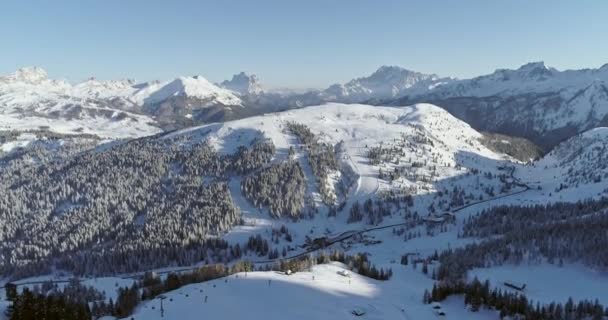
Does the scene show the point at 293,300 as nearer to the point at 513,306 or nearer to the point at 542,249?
the point at 513,306

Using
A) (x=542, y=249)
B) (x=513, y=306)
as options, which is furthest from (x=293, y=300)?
(x=542, y=249)

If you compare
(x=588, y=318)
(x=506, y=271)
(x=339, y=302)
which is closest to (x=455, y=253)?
(x=506, y=271)

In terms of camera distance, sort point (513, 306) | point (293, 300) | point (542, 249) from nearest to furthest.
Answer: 1. point (513, 306)
2. point (293, 300)
3. point (542, 249)

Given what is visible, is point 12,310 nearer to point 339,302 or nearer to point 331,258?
point 339,302

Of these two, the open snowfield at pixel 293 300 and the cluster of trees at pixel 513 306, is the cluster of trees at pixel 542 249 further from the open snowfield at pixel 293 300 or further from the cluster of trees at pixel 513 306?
the open snowfield at pixel 293 300

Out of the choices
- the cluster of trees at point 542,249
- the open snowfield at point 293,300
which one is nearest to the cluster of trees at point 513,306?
the open snowfield at point 293,300

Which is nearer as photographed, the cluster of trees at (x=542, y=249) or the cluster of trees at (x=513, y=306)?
the cluster of trees at (x=513, y=306)

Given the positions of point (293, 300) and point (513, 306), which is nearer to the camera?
point (513, 306)

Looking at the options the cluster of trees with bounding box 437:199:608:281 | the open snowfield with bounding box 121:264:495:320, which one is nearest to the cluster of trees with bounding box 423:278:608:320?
the open snowfield with bounding box 121:264:495:320
